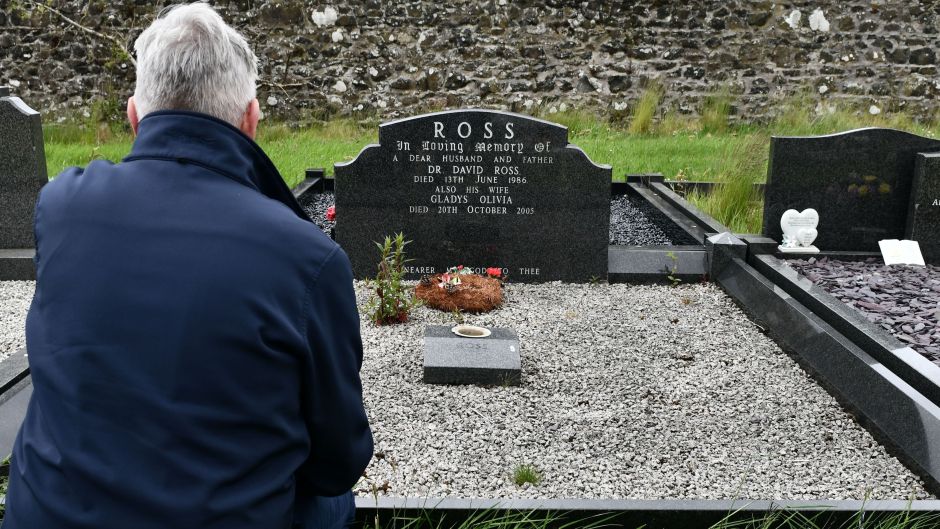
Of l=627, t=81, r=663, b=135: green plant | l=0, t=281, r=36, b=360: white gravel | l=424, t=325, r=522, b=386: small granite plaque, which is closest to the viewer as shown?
l=424, t=325, r=522, b=386: small granite plaque

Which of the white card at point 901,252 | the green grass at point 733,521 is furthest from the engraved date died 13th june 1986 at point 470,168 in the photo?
the green grass at point 733,521

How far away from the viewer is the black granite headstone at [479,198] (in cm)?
559

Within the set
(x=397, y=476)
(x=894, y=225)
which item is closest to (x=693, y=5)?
(x=894, y=225)

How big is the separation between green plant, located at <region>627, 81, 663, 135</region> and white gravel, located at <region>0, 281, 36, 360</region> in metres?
7.46

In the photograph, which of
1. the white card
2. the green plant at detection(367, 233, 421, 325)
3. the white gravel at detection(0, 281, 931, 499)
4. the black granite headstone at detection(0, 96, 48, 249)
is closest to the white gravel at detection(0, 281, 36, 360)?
the white gravel at detection(0, 281, 931, 499)

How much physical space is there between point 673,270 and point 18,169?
434cm

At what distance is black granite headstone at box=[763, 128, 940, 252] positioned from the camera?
5773 mm

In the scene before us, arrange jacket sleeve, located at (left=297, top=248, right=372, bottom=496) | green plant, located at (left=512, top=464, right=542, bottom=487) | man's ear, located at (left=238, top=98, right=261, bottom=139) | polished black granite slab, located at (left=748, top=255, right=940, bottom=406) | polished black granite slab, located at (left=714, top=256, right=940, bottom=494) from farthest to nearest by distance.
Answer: polished black granite slab, located at (left=748, top=255, right=940, bottom=406), polished black granite slab, located at (left=714, top=256, right=940, bottom=494), green plant, located at (left=512, top=464, right=542, bottom=487), man's ear, located at (left=238, top=98, right=261, bottom=139), jacket sleeve, located at (left=297, top=248, right=372, bottom=496)

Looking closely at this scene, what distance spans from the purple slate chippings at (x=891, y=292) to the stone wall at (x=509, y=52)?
240 inches

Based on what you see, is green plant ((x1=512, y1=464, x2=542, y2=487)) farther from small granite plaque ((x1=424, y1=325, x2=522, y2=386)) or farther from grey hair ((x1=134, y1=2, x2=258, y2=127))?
grey hair ((x1=134, y1=2, x2=258, y2=127))

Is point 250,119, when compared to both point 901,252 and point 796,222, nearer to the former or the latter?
point 796,222

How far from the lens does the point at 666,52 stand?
11328mm

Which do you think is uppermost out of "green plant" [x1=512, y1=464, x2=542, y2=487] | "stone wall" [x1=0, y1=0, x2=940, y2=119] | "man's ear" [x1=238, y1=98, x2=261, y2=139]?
"stone wall" [x1=0, y1=0, x2=940, y2=119]

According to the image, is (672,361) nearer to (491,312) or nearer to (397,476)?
(491,312)
